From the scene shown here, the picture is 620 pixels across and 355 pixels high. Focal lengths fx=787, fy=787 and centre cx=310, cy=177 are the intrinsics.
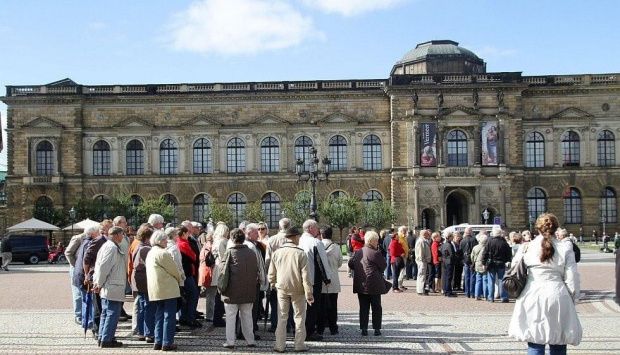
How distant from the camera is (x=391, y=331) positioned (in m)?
14.1

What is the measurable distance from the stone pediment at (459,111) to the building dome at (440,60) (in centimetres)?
811

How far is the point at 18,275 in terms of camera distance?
101 ft

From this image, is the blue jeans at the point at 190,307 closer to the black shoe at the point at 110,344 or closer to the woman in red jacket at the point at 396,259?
the black shoe at the point at 110,344

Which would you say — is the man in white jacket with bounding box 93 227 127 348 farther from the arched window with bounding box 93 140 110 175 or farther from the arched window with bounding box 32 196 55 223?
the arched window with bounding box 93 140 110 175

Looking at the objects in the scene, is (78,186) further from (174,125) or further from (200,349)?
(200,349)

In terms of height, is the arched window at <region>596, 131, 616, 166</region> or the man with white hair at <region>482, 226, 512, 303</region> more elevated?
the arched window at <region>596, 131, 616, 166</region>

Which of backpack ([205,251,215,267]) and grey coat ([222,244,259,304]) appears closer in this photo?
grey coat ([222,244,259,304])

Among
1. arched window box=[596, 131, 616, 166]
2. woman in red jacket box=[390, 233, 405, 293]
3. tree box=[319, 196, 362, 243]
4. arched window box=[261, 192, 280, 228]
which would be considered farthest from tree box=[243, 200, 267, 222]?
woman in red jacket box=[390, 233, 405, 293]

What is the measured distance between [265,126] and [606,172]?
23.4 meters

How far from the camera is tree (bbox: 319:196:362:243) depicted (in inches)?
1889

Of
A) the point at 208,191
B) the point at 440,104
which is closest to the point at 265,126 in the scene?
the point at 208,191

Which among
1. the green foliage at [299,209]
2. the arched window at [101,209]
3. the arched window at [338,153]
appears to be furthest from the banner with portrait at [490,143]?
the arched window at [101,209]

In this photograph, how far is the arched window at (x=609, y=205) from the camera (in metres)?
53.5

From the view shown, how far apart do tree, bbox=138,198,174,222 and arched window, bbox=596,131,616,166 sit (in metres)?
29.2
